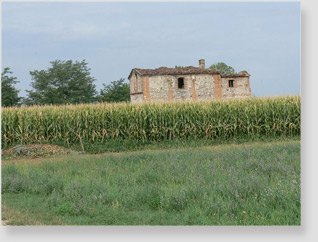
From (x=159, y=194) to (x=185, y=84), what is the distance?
22.0 m

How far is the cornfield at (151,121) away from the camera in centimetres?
1323

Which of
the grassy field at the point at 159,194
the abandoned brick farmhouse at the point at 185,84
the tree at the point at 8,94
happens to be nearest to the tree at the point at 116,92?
the abandoned brick farmhouse at the point at 185,84

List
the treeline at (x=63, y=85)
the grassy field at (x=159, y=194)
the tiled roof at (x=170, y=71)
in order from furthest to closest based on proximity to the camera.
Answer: the tiled roof at (x=170, y=71) < the treeline at (x=63, y=85) < the grassy field at (x=159, y=194)

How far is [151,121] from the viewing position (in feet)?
46.2

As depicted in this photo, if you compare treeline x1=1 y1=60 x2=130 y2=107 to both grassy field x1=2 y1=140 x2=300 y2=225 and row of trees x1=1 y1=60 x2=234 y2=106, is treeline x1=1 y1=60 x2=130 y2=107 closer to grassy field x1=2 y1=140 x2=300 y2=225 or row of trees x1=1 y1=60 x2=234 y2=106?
row of trees x1=1 y1=60 x2=234 y2=106

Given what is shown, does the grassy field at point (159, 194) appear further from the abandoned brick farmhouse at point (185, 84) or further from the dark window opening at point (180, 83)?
the dark window opening at point (180, 83)

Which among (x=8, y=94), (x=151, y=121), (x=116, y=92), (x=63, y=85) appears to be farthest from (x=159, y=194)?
(x=116, y=92)

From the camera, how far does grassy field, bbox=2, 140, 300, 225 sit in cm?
464

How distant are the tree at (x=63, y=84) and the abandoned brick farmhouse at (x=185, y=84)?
11.5 feet

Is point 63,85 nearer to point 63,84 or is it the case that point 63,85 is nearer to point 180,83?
point 63,84

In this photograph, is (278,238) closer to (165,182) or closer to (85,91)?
(165,182)

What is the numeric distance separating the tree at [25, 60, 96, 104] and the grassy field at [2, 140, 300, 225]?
613 inches

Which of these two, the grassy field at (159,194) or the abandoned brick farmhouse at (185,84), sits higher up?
the abandoned brick farmhouse at (185,84)

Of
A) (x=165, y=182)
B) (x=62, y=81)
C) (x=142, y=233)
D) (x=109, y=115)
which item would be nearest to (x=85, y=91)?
(x=62, y=81)
